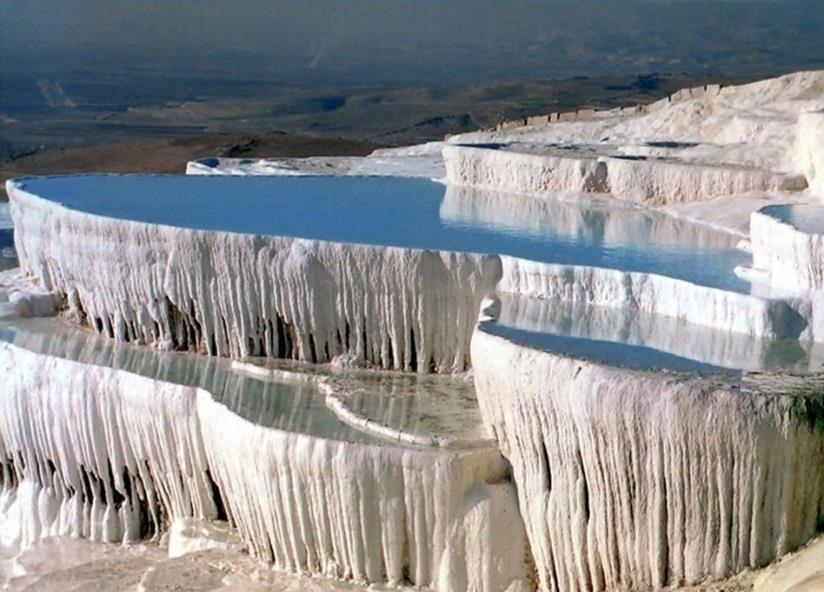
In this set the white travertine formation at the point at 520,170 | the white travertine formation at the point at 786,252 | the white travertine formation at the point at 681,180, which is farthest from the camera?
the white travertine formation at the point at 520,170

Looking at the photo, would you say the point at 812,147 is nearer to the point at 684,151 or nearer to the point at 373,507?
the point at 684,151

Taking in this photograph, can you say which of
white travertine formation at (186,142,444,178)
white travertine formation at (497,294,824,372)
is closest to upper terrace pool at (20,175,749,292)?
white travertine formation at (186,142,444,178)

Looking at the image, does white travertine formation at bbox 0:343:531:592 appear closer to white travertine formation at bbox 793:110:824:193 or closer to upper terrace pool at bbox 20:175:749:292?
upper terrace pool at bbox 20:175:749:292

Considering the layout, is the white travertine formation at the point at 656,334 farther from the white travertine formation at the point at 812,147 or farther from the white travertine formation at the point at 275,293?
the white travertine formation at the point at 812,147

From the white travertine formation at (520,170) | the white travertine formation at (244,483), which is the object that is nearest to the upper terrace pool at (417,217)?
the white travertine formation at (520,170)

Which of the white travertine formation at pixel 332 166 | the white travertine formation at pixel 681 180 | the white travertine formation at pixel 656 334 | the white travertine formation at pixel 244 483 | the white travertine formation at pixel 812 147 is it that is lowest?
the white travertine formation at pixel 244 483

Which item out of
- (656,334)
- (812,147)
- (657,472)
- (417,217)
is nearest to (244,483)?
(656,334)

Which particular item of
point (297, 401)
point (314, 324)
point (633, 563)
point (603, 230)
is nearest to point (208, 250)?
point (314, 324)

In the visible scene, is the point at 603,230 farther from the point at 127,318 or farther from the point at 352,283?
the point at 127,318
